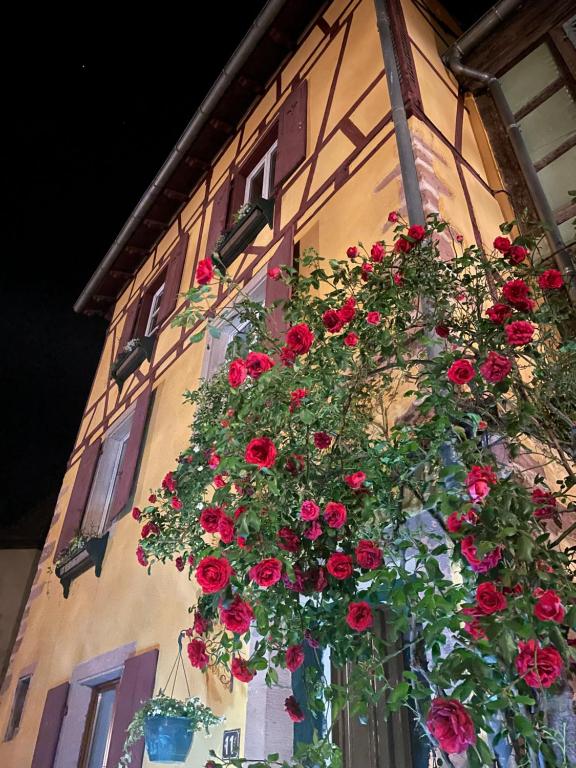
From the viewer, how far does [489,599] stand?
4.16 feet

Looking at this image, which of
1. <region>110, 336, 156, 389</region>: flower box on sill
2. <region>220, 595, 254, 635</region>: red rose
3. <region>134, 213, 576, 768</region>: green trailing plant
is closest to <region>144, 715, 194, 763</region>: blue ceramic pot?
<region>134, 213, 576, 768</region>: green trailing plant

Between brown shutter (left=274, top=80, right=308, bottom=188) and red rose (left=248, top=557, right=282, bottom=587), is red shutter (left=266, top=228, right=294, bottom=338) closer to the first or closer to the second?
brown shutter (left=274, top=80, right=308, bottom=188)

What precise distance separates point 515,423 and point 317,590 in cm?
82

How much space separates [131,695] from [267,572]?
8.95 feet

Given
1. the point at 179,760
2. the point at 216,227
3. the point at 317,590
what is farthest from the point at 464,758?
the point at 216,227

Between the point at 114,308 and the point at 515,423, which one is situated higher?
the point at 114,308

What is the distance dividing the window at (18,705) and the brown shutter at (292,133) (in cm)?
546

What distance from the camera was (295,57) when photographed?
5.87 metres

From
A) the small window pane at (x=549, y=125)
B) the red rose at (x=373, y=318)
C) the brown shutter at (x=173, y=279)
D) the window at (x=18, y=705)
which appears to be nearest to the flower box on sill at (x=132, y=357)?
the brown shutter at (x=173, y=279)

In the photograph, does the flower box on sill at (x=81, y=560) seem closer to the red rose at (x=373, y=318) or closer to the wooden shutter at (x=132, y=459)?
the wooden shutter at (x=132, y=459)

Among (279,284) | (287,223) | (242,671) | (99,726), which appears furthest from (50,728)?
(287,223)

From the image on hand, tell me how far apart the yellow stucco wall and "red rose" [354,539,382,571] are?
1.65 metres

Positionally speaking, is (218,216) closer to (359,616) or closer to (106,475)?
(106,475)

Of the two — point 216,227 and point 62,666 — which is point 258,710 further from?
point 216,227
